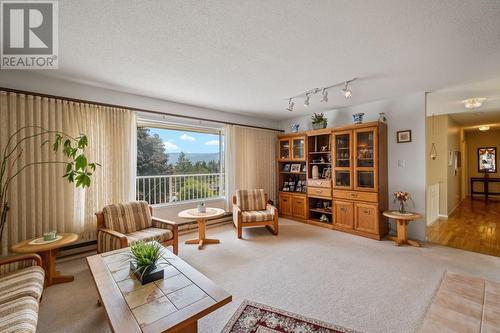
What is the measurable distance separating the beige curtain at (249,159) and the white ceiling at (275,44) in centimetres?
175

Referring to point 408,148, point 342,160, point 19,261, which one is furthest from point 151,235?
point 408,148

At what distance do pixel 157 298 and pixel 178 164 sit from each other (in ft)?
11.0

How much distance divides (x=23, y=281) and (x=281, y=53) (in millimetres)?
3089

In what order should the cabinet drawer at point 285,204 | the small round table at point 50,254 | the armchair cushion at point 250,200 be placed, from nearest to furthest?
the small round table at point 50,254 → the armchair cushion at point 250,200 → the cabinet drawer at point 285,204

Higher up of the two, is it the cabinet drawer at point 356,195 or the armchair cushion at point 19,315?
the cabinet drawer at point 356,195

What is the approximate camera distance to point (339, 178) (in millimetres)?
4352

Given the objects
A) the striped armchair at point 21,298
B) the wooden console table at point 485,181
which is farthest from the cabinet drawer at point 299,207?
the wooden console table at point 485,181

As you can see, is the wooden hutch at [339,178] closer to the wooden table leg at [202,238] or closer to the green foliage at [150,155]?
the wooden table leg at [202,238]

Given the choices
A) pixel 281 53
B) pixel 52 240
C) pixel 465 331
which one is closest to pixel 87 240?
pixel 52 240

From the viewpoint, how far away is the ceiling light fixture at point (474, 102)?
3.82m

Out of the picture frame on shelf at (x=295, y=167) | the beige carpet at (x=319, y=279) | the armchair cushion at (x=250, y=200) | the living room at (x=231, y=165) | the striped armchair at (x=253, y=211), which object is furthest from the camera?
the picture frame on shelf at (x=295, y=167)

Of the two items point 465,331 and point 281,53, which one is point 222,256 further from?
point 281,53

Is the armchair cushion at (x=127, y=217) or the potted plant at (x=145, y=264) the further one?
the armchair cushion at (x=127, y=217)

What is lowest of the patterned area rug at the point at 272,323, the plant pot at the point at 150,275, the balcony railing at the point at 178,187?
the patterned area rug at the point at 272,323
